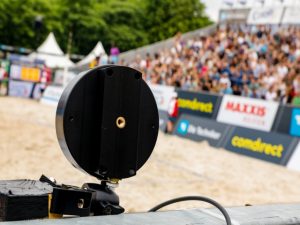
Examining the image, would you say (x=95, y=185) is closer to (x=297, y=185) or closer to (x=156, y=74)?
(x=297, y=185)

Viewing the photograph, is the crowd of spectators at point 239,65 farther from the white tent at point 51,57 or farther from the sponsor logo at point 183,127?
the white tent at point 51,57

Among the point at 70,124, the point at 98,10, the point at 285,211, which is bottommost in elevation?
the point at 285,211

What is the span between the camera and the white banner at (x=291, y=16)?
21766 mm

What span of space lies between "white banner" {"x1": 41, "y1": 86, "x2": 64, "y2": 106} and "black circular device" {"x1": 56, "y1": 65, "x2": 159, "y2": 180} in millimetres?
19744

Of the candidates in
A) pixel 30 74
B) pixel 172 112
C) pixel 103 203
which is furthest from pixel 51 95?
pixel 103 203

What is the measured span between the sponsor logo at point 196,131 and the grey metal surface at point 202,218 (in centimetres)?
1187

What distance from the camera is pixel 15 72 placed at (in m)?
23.3

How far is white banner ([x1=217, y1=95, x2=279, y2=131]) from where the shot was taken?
1305 cm

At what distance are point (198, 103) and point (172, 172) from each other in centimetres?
662

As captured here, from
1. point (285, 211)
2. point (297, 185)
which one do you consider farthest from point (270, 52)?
point (285, 211)

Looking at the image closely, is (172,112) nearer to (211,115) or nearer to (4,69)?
(211,115)

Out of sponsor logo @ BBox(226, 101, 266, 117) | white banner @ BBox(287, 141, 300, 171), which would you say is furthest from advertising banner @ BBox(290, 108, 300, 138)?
sponsor logo @ BBox(226, 101, 266, 117)

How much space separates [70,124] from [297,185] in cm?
818

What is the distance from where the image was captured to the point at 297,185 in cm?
915
